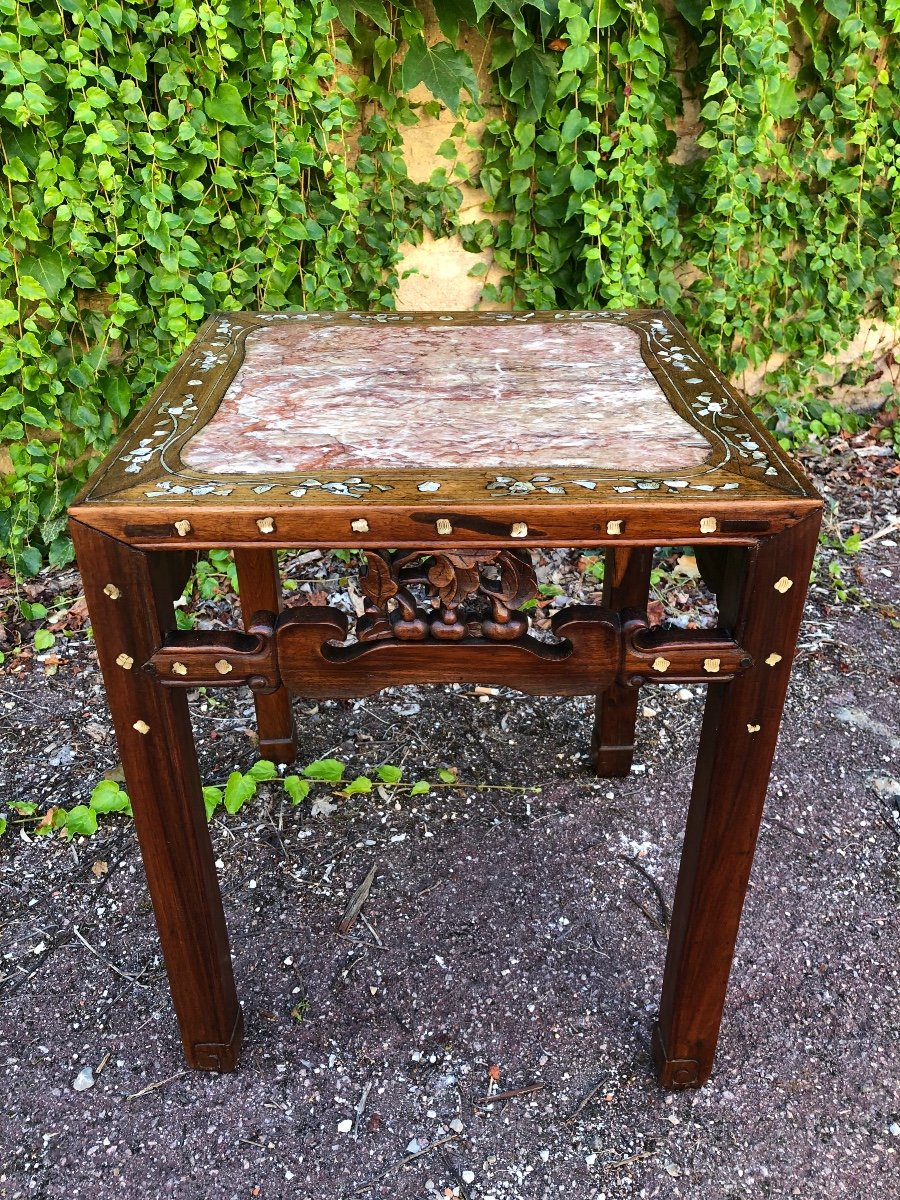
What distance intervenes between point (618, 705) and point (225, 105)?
178 cm

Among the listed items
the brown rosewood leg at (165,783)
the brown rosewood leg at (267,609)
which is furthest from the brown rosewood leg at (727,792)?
the brown rosewood leg at (267,609)

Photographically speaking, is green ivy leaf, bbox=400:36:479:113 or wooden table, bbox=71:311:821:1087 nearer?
wooden table, bbox=71:311:821:1087

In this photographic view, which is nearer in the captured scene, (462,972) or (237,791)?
(462,972)

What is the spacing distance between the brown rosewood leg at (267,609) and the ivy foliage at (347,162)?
3.22 ft

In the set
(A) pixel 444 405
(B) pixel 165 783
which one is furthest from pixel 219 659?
(A) pixel 444 405

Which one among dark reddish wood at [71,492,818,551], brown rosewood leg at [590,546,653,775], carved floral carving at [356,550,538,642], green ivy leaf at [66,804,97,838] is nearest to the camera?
dark reddish wood at [71,492,818,551]

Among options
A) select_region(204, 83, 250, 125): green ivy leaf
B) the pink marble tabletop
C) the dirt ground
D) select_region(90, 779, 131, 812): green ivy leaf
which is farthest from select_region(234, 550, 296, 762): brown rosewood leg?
select_region(204, 83, 250, 125): green ivy leaf

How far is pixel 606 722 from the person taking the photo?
6.86 ft

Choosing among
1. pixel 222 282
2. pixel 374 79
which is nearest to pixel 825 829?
pixel 222 282

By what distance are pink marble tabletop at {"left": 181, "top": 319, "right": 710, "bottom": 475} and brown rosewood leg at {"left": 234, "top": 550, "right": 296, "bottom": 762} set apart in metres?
0.42

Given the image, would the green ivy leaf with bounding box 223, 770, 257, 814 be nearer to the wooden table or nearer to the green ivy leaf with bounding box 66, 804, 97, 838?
the green ivy leaf with bounding box 66, 804, 97, 838

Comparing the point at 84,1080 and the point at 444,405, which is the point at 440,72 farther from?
the point at 84,1080

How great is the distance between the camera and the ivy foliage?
233 cm

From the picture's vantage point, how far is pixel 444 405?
4.62 ft
